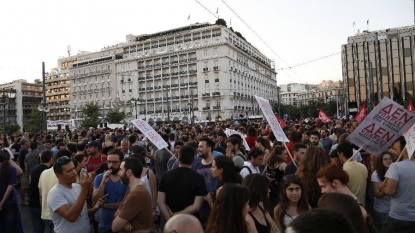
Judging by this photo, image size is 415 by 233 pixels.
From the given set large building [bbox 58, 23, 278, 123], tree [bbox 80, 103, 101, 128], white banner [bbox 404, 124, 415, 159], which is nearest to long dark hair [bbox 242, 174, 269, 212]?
white banner [bbox 404, 124, 415, 159]

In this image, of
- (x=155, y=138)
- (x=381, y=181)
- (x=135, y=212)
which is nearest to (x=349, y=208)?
(x=135, y=212)

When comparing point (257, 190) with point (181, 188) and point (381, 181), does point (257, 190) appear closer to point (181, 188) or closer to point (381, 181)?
point (181, 188)

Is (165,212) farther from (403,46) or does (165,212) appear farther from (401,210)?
(403,46)

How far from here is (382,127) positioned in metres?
5.54

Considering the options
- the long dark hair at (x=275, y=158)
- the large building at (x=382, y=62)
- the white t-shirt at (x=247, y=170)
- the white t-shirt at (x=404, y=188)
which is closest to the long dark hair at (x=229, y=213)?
the white t-shirt at (x=404, y=188)

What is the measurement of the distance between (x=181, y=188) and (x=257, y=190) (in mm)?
1298

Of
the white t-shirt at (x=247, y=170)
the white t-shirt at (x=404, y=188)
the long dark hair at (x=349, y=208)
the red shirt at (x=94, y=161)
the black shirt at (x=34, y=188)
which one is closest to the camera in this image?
the long dark hair at (x=349, y=208)

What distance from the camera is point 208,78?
3034 inches

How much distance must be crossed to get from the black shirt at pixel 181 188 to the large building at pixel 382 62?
67.1 m

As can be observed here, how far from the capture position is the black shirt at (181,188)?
484 centimetres

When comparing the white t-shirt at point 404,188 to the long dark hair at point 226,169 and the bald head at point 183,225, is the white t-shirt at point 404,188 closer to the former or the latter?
the long dark hair at point 226,169

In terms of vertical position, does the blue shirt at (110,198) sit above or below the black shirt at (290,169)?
below

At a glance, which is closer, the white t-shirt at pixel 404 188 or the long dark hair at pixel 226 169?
the white t-shirt at pixel 404 188

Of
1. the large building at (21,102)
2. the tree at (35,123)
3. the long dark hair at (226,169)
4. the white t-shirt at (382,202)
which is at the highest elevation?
the large building at (21,102)
